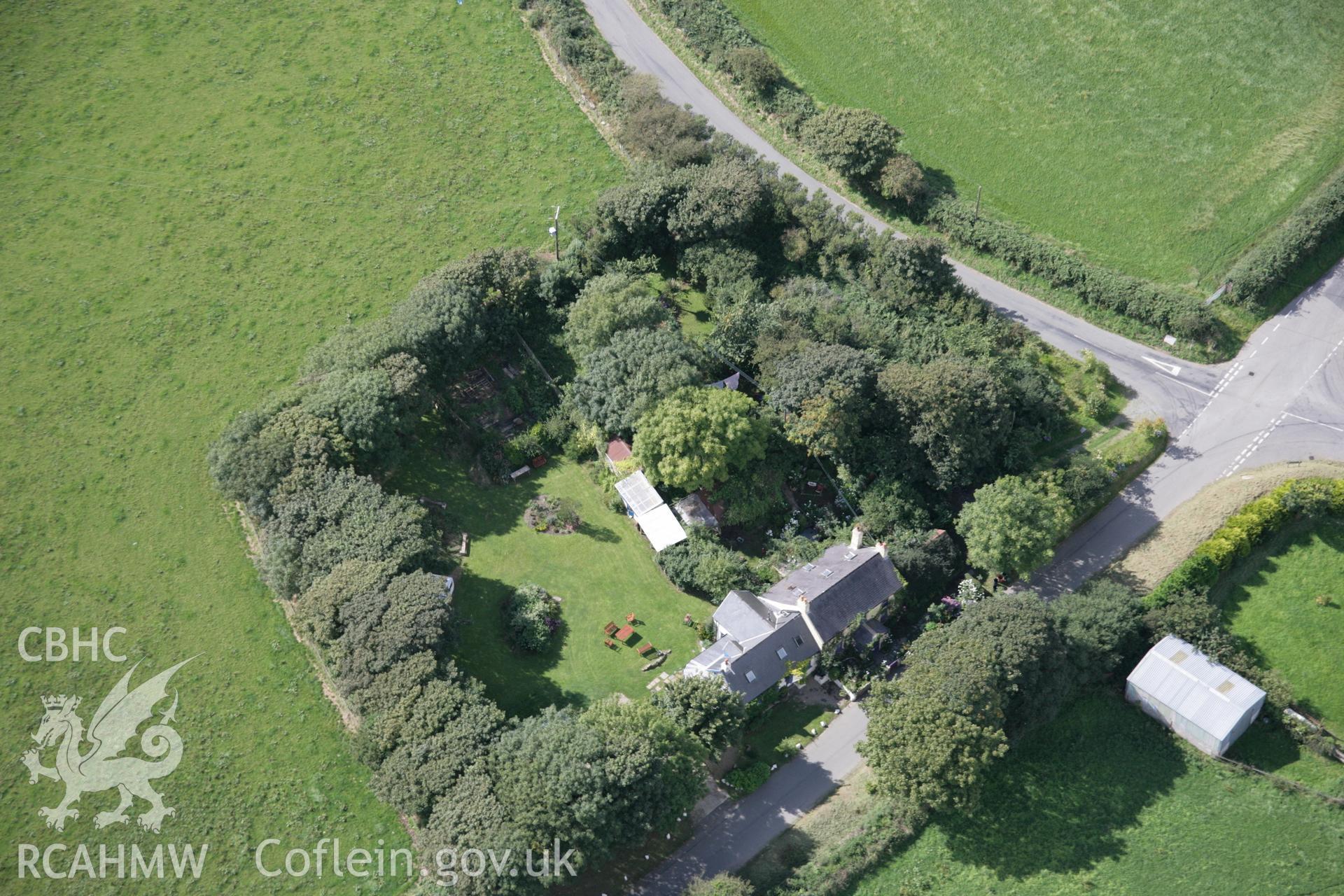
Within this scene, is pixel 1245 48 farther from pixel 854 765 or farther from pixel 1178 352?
pixel 854 765

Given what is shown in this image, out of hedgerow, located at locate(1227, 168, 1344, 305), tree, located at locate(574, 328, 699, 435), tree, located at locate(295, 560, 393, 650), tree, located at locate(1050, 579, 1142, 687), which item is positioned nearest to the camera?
tree, located at locate(295, 560, 393, 650)

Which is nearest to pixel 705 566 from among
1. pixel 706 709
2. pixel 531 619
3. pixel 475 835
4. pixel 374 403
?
pixel 706 709

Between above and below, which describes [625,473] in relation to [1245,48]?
below

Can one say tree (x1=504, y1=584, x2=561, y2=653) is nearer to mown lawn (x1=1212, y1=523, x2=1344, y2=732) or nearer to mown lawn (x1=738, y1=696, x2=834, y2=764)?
mown lawn (x1=738, y1=696, x2=834, y2=764)

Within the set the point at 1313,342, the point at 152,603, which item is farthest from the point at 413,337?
the point at 1313,342

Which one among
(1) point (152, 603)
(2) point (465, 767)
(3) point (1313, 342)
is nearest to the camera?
(2) point (465, 767)

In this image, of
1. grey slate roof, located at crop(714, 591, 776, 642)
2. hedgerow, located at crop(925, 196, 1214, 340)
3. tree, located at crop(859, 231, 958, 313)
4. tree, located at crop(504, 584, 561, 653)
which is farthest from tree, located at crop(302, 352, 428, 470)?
hedgerow, located at crop(925, 196, 1214, 340)

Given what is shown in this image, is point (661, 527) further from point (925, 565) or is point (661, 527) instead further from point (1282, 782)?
point (1282, 782)
